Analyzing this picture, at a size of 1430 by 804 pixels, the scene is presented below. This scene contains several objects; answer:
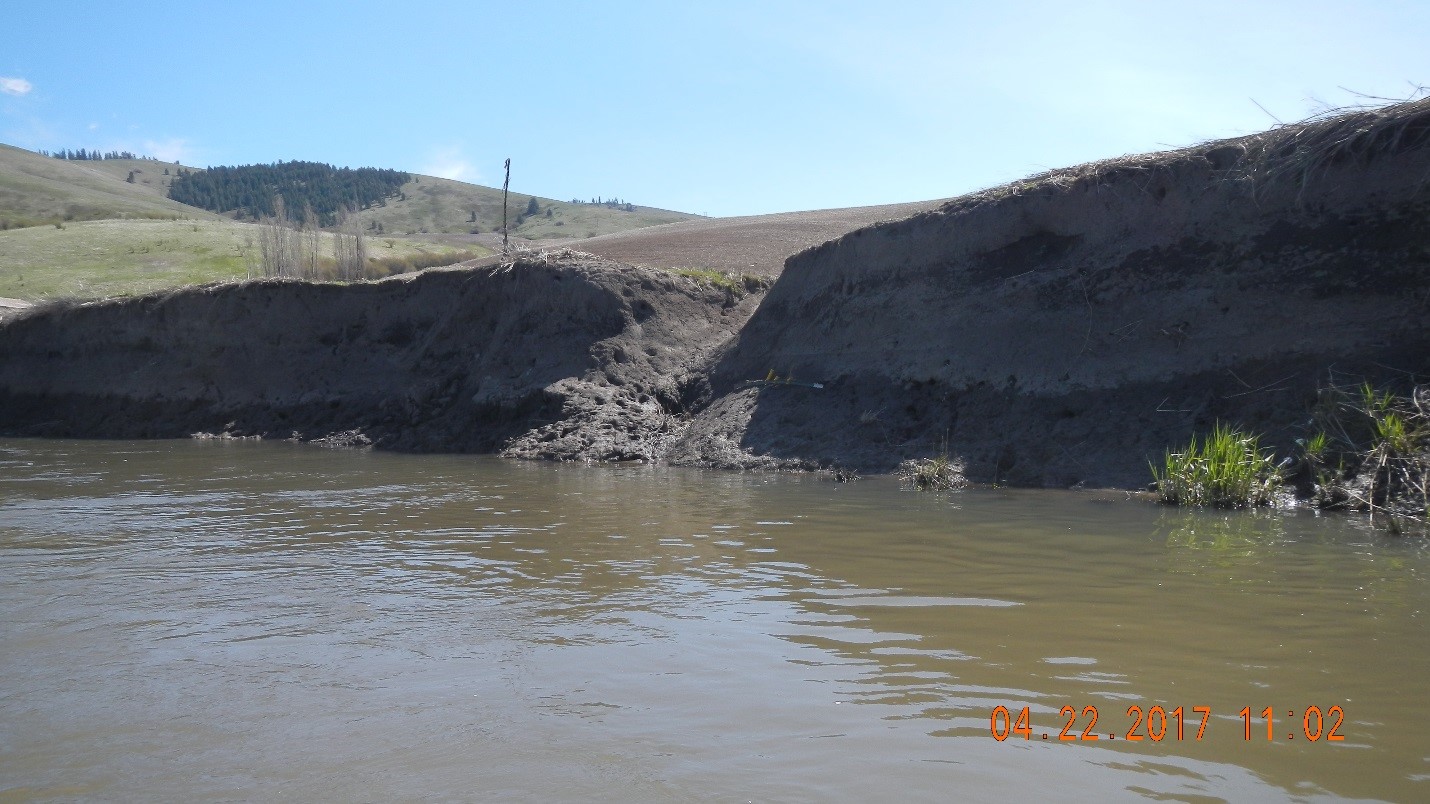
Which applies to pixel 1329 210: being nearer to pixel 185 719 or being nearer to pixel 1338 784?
pixel 1338 784

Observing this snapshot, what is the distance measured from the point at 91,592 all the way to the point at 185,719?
2.44 metres

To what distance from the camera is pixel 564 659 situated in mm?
4234

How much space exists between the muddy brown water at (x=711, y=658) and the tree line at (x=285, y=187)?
94.5 metres

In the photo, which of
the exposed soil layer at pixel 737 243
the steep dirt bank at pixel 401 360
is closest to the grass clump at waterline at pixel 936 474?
the steep dirt bank at pixel 401 360

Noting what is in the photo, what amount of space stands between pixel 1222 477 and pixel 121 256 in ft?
136

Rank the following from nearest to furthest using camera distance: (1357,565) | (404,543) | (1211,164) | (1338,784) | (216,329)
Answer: (1338,784), (1357,565), (404,543), (1211,164), (216,329)

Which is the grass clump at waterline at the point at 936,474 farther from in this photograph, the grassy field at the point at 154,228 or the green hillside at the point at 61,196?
the green hillside at the point at 61,196

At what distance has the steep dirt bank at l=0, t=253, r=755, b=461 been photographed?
15195 millimetres

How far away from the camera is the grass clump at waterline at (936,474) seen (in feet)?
34.2

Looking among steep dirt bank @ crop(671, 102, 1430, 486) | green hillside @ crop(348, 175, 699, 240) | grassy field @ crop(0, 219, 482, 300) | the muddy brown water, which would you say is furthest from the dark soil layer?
green hillside @ crop(348, 175, 699, 240)

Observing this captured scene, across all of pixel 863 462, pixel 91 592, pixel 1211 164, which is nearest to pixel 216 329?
pixel 863 462

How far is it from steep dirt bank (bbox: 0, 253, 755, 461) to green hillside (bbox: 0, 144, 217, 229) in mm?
37750

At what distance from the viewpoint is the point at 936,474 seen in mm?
10500

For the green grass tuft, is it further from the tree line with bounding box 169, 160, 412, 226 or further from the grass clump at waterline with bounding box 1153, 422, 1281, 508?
the tree line with bounding box 169, 160, 412, 226
